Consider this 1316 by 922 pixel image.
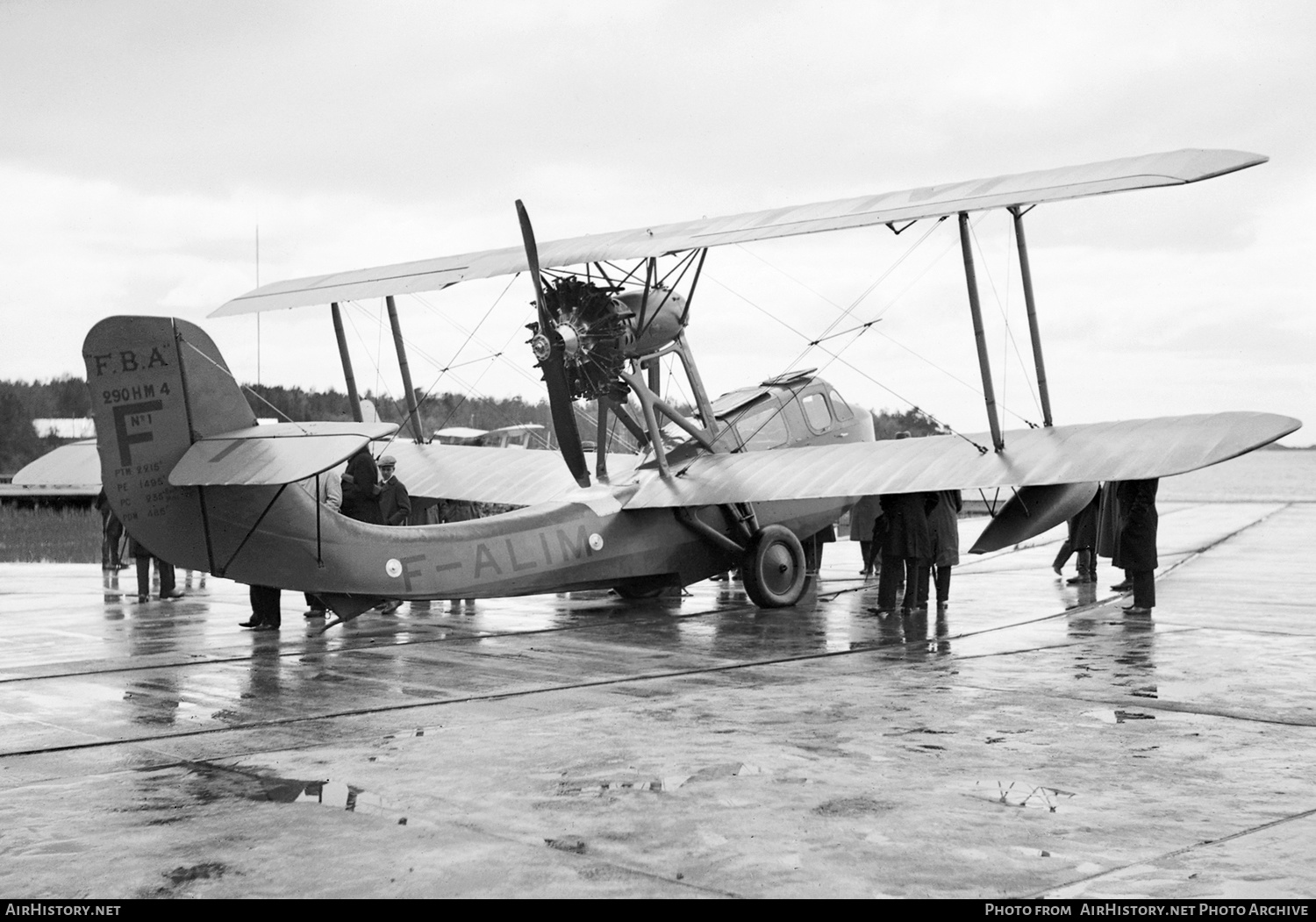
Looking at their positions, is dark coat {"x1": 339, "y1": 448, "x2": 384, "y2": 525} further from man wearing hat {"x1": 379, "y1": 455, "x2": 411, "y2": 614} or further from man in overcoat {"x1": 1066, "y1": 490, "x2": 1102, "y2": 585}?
man in overcoat {"x1": 1066, "y1": 490, "x2": 1102, "y2": 585}

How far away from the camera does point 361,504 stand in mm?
14250

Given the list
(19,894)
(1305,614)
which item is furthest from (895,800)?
(1305,614)

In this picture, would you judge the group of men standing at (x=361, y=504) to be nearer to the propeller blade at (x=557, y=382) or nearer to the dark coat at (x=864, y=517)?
the propeller blade at (x=557, y=382)

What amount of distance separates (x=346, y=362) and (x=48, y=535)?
20295 mm

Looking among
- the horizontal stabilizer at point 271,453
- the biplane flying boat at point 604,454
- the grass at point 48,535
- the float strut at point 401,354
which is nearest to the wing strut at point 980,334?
the biplane flying boat at point 604,454

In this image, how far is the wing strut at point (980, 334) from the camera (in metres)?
12.5

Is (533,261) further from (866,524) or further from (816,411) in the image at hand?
(866,524)

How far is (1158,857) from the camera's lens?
16.0 feet

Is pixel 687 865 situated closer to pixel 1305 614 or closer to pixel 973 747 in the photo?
pixel 973 747

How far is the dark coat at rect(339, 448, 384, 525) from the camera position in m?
14.1

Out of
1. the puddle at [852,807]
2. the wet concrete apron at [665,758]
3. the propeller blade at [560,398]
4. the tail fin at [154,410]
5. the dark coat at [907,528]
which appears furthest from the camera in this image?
the dark coat at [907,528]

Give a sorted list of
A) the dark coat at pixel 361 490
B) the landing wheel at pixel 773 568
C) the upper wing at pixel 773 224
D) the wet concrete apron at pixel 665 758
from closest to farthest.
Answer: the wet concrete apron at pixel 665 758 → the upper wing at pixel 773 224 → the dark coat at pixel 361 490 → the landing wheel at pixel 773 568

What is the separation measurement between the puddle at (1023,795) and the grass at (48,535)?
22612 mm

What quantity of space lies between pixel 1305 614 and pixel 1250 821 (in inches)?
365
